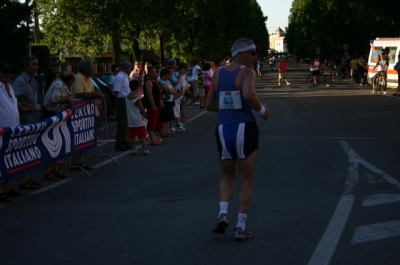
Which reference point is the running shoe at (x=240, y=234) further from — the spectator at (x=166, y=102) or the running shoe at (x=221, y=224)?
the spectator at (x=166, y=102)

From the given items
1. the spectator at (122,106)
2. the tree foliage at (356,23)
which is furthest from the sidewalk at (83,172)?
the tree foliage at (356,23)

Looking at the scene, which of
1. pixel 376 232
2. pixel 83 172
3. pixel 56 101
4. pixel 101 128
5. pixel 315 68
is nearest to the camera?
pixel 376 232

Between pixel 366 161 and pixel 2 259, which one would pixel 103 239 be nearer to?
pixel 2 259

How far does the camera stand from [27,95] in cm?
1044

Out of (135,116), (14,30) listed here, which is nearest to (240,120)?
(135,116)

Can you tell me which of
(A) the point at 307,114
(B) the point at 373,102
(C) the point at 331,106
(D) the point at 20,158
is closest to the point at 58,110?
(D) the point at 20,158

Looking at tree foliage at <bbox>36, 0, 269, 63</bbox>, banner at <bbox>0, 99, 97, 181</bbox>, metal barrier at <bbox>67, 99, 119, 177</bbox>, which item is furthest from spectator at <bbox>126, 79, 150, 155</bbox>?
tree foliage at <bbox>36, 0, 269, 63</bbox>

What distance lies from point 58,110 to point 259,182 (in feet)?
11.8

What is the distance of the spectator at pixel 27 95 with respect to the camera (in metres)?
10.3

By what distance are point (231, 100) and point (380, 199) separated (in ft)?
9.01

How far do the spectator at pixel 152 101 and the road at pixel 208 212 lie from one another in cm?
131

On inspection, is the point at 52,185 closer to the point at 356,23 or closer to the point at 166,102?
the point at 166,102

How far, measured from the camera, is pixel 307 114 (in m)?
22.0

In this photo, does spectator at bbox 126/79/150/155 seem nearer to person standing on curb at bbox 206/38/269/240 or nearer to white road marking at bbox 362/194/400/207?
white road marking at bbox 362/194/400/207
